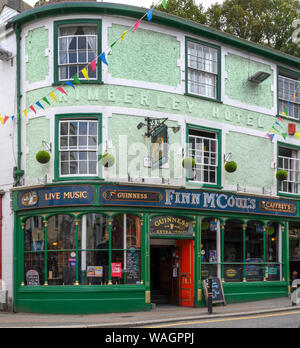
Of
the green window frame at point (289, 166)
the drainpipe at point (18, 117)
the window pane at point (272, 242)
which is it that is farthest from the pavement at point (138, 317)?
the green window frame at point (289, 166)

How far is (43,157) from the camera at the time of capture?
660 inches

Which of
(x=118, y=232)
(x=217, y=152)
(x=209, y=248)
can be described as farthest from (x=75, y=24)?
(x=209, y=248)

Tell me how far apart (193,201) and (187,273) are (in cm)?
247

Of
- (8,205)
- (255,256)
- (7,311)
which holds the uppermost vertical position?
(8,205)

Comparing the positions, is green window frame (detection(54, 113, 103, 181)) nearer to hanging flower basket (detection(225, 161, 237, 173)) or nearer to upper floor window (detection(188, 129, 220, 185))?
upper floor window (detection(188, 129, 220, 185))

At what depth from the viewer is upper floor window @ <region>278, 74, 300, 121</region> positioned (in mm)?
22141

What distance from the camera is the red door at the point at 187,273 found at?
1842cm

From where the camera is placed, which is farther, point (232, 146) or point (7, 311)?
point (232, 146)

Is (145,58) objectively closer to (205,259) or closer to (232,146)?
(232,146)

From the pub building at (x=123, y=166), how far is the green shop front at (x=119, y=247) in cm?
4

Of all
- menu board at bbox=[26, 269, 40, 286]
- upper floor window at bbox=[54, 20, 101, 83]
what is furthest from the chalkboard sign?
upper floor window at bbox=[54, 20, 101, 83]
